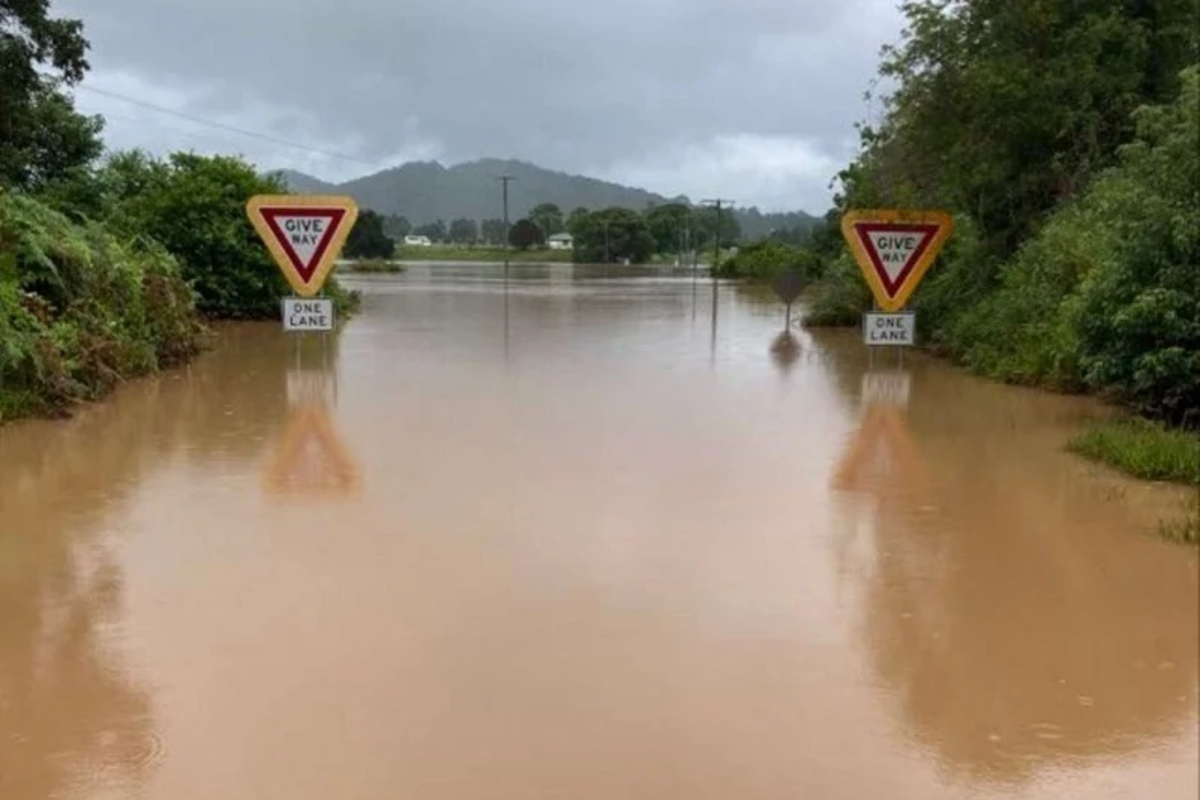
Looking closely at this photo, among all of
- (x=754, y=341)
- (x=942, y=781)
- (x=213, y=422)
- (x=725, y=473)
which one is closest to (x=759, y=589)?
(x=942, y=781)

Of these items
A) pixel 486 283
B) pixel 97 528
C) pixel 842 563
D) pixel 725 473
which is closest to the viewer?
pixel 842 563

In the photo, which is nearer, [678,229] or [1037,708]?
[1037,708]

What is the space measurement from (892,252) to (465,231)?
10955 cm

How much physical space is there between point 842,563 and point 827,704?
1912 millimetres

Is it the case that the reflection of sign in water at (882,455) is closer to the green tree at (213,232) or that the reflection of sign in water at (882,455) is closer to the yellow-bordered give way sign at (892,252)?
the yellow-bordered give way sign at (892,252)

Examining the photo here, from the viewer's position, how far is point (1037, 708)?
458 centimetres

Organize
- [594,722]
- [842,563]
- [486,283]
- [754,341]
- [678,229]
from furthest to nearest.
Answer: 1. [678,229]
2. [486,283]
3. [754,341]
4. [842,563]
5. [594,722]

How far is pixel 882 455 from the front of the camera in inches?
384

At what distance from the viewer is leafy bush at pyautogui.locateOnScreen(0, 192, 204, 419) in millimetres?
11039

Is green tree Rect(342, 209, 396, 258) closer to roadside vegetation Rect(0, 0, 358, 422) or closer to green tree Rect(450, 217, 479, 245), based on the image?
green tree Rect(450, 217, 479, 245)

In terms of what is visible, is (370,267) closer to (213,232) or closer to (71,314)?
(213,232)

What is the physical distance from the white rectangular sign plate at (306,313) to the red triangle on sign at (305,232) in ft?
1.26

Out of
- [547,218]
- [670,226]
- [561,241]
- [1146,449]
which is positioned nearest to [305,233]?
[1146,449]

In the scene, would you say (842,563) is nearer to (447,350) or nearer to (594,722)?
(594,722)
